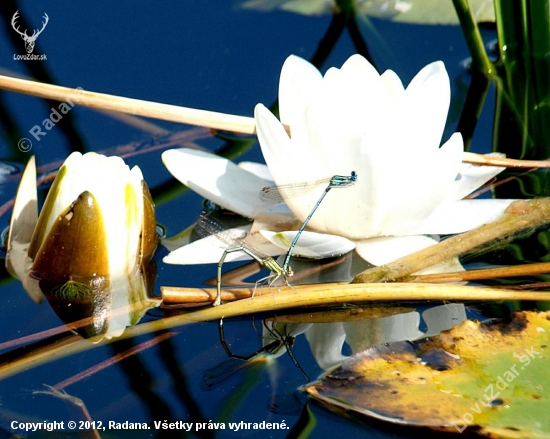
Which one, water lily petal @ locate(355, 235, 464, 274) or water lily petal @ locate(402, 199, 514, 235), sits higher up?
water lily petal @ locate(402, 199, 514, 235)

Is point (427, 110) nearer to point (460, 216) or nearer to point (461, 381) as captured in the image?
point (460, 216)

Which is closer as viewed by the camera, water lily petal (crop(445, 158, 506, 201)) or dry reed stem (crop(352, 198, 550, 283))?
dry reed stem (crop(352, 198, 550, 283))

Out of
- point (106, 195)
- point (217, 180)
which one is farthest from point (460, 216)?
point (106, 195)

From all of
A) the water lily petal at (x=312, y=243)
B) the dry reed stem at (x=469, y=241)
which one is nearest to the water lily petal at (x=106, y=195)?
the water lily petal at (x=312, y=243)

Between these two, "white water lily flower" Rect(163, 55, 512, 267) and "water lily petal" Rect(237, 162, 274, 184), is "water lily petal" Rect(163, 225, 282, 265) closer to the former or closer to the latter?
"white water lily flower" Rect(163, 55, 512, 267)

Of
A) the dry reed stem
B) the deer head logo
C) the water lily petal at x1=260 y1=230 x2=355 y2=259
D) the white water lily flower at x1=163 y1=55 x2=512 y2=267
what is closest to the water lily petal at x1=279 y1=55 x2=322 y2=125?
the white water lily flower at x1=163 y1=55 x2=512 y2=267

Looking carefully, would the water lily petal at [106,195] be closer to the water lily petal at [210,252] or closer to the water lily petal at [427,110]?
the water lily petal at [210,252]
